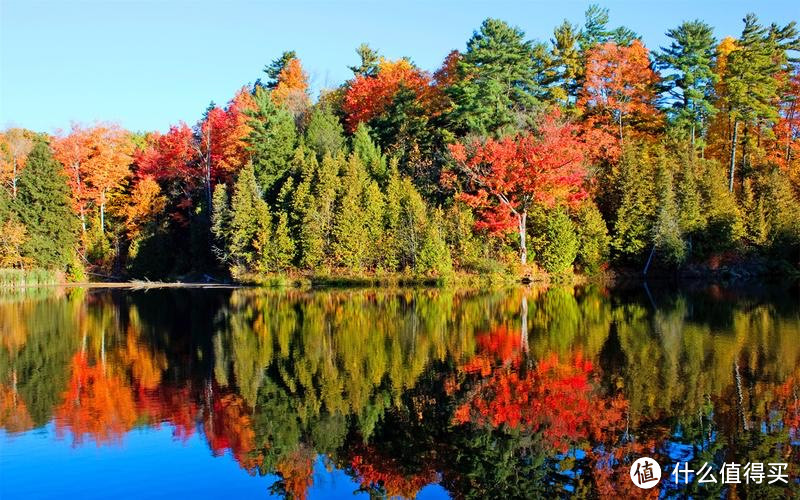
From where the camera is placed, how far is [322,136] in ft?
160

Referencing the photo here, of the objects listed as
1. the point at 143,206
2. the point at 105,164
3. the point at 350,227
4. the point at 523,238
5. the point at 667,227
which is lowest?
the point at 523,238

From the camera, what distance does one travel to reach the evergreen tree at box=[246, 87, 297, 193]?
4768 cm

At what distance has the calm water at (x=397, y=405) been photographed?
32.0ft

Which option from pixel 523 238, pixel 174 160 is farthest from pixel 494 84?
pixel 174 160

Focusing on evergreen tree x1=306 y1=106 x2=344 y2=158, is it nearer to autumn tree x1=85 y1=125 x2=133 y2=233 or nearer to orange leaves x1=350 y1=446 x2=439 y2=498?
autumn tree x1=85 y1=125 x2=133 y2=233

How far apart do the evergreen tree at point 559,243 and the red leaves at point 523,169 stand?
1.12m

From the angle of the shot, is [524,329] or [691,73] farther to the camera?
[691,73]

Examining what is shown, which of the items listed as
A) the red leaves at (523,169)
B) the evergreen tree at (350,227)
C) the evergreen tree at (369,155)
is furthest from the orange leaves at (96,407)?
the evergreen tree at (369,155)

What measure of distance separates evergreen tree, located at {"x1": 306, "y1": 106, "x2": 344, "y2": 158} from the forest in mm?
152

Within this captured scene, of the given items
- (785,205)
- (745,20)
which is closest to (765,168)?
(785,205)

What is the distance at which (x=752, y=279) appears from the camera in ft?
141

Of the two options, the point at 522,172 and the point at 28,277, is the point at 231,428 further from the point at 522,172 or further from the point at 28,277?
the point at 28,277

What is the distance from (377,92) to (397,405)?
43833mm

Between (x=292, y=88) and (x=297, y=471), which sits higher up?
(x=292, y=88)
